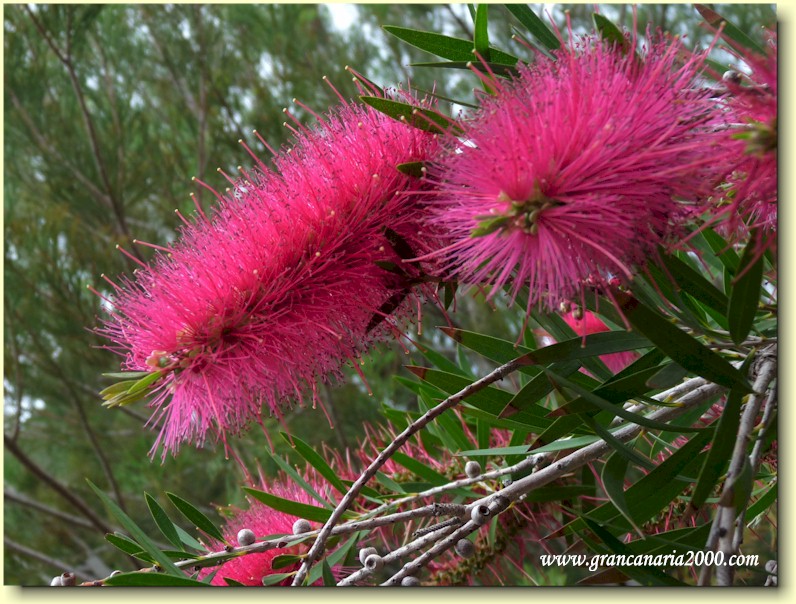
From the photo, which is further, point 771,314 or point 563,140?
point 771,314

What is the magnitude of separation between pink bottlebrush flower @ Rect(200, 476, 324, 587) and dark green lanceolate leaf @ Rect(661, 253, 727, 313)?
425mm

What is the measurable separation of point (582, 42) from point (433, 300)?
0.22 meters

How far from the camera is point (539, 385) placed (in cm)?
59

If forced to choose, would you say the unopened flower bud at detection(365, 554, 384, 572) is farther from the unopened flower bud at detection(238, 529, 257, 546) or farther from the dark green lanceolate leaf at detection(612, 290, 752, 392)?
the dark green lanceolate leaf at detection(612, 290, 752, 392)

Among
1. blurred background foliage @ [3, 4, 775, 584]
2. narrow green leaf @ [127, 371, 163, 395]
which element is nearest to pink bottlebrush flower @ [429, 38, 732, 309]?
narrow green leaf @ [127, 371, 163, 395]

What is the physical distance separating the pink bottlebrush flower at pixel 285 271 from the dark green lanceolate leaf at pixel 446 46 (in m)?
0.09

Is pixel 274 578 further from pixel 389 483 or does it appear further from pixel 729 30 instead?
pixel 729 30

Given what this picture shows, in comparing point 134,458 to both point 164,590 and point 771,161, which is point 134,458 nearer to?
point 164,590

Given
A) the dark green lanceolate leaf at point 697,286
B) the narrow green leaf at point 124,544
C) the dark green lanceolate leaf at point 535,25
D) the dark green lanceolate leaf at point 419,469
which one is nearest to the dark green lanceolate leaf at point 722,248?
the dark green lanceolate leaf at point 697,286

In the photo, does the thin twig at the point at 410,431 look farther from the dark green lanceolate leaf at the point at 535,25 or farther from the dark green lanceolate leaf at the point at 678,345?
the dark green lanceolate leaf at the point at 535,25

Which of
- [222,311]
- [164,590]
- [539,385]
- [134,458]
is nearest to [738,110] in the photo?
[539,385]

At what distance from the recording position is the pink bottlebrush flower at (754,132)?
0.44m

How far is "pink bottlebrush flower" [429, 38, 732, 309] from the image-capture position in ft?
1.54

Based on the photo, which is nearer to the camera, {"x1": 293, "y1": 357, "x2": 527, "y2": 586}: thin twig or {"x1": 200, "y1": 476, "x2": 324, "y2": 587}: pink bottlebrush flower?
{"x1": 293, "y1": 357, "x2": 527, "y2": 586}: thin twig
